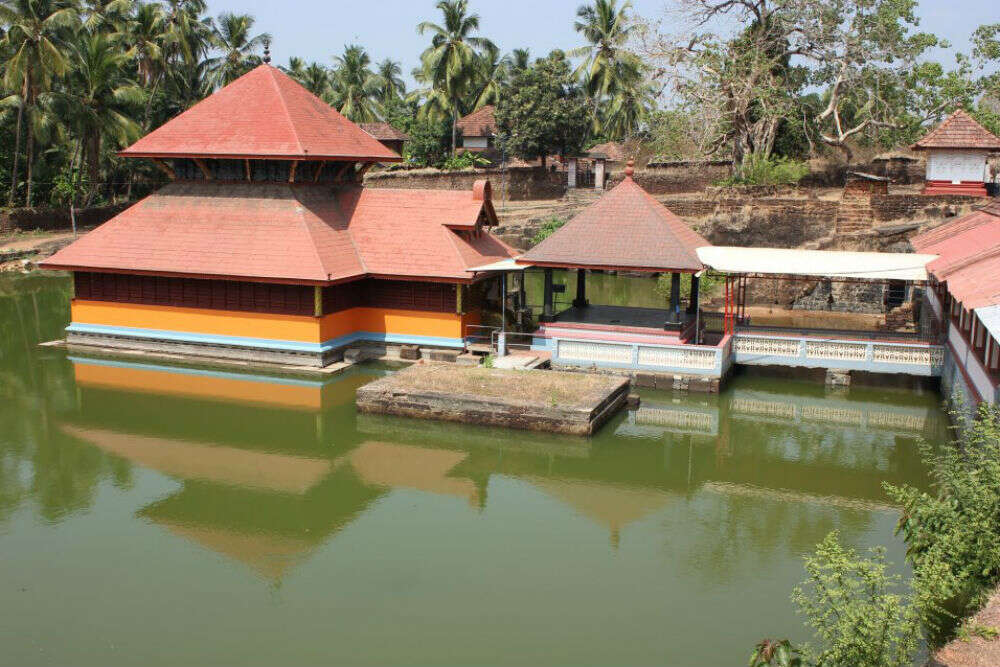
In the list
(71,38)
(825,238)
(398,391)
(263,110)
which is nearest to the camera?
(398,391)

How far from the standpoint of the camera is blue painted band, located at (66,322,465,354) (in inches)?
703

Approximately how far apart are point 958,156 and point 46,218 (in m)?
33.3

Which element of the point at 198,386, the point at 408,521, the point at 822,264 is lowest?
the point at 408,521

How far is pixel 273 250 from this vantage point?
18.0m

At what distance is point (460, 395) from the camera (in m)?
14.3

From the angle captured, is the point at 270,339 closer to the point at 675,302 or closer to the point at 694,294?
the point at 675,302

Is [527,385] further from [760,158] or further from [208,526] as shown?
[760,158]

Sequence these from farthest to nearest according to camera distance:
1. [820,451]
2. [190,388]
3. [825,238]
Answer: [825,238], [190,388], [820,451]

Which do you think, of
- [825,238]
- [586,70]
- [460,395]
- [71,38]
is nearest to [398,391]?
[460,395]

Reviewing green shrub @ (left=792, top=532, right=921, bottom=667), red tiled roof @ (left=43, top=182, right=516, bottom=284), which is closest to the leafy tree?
red tiled roof @ (left=43, top=182, right=516, bottom=284)

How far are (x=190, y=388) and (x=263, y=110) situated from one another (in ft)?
21.8

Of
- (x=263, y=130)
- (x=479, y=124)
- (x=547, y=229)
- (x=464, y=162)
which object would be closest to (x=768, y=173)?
(x=547, y=229)

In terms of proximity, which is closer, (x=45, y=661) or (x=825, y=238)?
(x=45, y=661)

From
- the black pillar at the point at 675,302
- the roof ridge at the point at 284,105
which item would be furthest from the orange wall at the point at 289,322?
the black pillar at the point at 675,302
